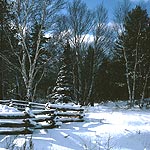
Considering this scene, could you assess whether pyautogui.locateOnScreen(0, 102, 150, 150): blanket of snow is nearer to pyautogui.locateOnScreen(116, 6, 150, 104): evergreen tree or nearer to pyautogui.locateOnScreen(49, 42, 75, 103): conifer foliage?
pyautogui.locateOnScreen(116, 6, 150, 104): evergreen tree

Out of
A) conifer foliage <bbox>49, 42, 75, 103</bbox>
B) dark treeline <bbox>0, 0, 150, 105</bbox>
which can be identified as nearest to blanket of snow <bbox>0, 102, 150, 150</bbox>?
dark treeline <bbox>0, 0, 150, 105</bbox>

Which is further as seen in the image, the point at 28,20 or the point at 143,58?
the point at 143,58

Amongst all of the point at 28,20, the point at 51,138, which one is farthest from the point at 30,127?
the point at 28,20

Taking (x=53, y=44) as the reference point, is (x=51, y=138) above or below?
below

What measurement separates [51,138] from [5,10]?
47.6 feet

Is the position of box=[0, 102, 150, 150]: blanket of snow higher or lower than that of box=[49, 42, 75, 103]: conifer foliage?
lower

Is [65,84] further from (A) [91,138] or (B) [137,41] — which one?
(A) [91,138]

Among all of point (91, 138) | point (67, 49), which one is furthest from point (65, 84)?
point (91, 138)

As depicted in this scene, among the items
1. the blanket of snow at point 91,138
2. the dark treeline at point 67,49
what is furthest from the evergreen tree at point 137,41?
the blanket of snow at point 91,138

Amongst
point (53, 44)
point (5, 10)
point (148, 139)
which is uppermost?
point (5, 10)

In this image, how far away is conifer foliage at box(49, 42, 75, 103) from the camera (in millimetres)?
35134

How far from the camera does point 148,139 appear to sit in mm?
12891

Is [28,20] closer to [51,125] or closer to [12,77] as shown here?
[51,125]

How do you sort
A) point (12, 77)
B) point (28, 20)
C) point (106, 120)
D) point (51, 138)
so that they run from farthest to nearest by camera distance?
1. point (12, 77)
2. point (28, 20)
3. point (106, 120)
4. point (51, 138)
